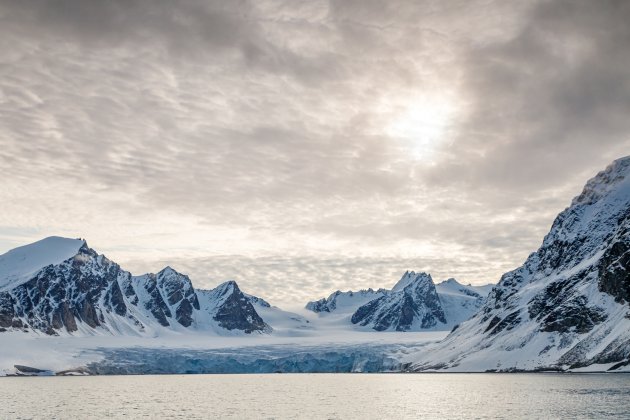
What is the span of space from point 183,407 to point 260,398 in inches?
→ 1051

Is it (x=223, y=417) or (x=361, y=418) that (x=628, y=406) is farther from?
(x=223, y=417)

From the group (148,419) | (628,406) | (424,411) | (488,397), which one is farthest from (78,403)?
(628,406)

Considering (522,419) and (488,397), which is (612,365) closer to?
(488,397)

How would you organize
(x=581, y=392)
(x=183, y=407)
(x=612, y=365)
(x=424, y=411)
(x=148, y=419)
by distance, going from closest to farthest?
(x=148, y=419) → (x=424, y=411) → (x=183, y=407) → (x=581, y=392) → (x=612, y=365)

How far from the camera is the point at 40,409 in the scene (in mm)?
110062

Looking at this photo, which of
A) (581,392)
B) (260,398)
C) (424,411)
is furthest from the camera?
(260,398)

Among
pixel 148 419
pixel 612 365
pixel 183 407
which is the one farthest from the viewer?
pixel 612 365

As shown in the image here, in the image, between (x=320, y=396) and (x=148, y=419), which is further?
(x=320, y=396)

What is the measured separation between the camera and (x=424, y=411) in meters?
108

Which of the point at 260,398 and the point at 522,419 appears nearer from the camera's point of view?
the point at 522,419

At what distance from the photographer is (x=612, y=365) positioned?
197375 mm

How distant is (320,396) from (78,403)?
50.9 meters

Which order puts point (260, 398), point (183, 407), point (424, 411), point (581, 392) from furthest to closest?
point (260, 398), point (581, 392), point (183, 407), point (424, 411)

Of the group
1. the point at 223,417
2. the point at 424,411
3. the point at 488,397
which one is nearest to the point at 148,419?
the point at 223,417
